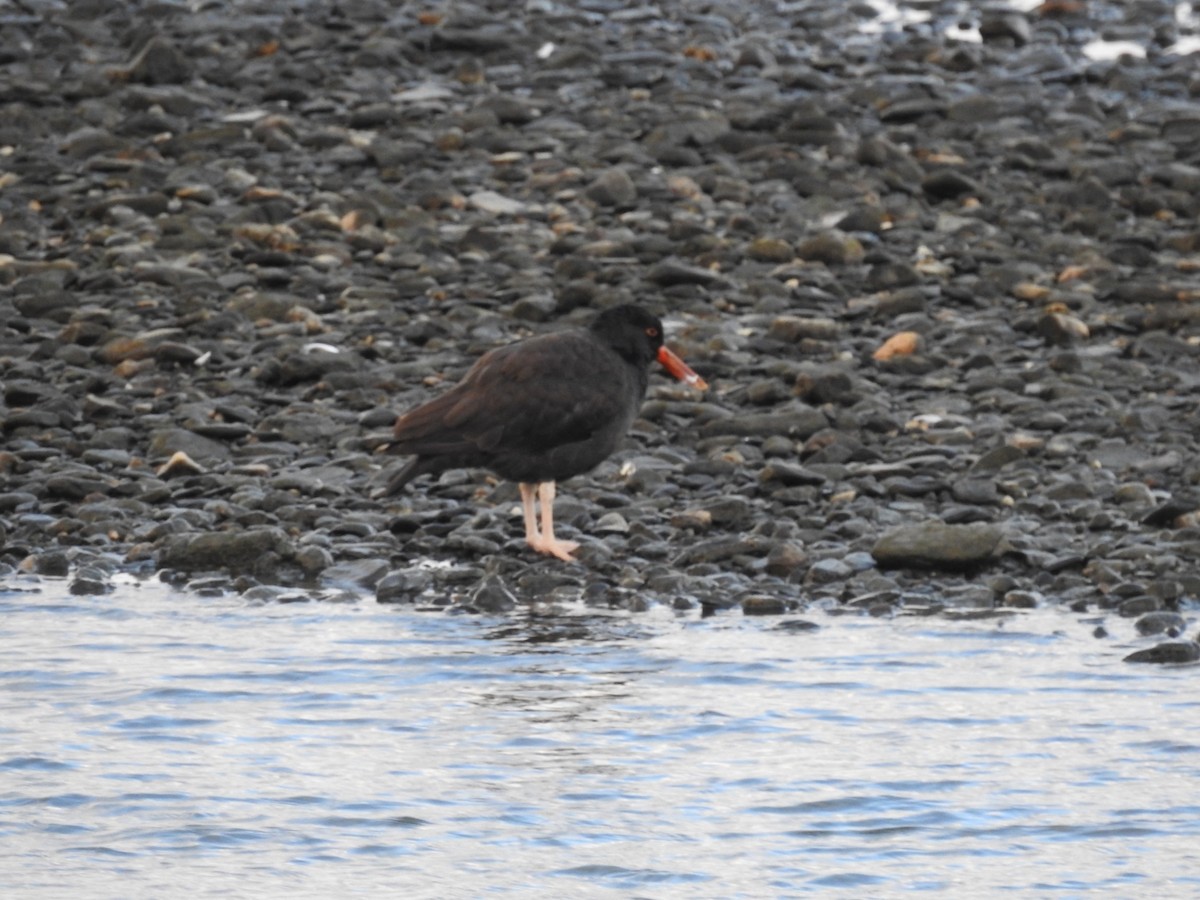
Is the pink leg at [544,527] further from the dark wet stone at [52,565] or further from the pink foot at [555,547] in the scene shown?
the dark wet stone at [52,565]

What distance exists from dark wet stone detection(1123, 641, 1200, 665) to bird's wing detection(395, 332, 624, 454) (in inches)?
120

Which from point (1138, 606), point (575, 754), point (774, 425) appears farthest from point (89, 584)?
point (1138, 606)

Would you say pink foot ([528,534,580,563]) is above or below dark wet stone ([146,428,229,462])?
below

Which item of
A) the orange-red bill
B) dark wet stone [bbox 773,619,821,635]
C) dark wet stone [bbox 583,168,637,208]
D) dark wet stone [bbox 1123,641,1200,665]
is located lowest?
dark wet stone [bbox 1123,641,1200,665]

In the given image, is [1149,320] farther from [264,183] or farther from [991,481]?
[264,183]

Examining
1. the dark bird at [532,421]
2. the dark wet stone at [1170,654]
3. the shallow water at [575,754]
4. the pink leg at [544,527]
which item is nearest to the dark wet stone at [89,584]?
the shallow water at [575,754]

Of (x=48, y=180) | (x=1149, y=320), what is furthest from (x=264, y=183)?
(x=1149, y=320)

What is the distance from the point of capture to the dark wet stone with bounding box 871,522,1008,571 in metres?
9.98

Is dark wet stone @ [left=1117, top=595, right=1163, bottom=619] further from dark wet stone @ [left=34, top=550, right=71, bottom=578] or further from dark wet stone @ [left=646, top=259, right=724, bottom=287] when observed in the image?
dark wet stone @ [left=646, top=259, right=724, bottom=287]

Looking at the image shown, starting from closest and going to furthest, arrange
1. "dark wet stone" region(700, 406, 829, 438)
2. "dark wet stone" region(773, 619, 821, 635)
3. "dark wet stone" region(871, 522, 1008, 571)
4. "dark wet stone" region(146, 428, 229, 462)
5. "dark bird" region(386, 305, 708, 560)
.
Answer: "dark wet stone" region(773, 619, 821, 635)
"dark wet stone" region(871, 522, 1008, 571)
"dark bird" region(386, 305, 708, 560)
"dark wet stone" region(146, 428, 229, 462)
"dark wet stone" region(700, 406, 829, 438)

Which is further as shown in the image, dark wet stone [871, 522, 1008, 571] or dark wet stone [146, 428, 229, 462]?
dark wet stone [146, 428, 229, 462]

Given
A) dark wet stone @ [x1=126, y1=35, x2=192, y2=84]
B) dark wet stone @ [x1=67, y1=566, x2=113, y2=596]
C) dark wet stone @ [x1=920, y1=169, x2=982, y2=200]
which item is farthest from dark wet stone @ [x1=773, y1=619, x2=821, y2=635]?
dark wet stone @ [x1=126, y1=35, x2=192, y2=84]

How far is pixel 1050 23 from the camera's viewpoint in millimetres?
23109

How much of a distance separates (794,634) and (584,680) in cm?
111
